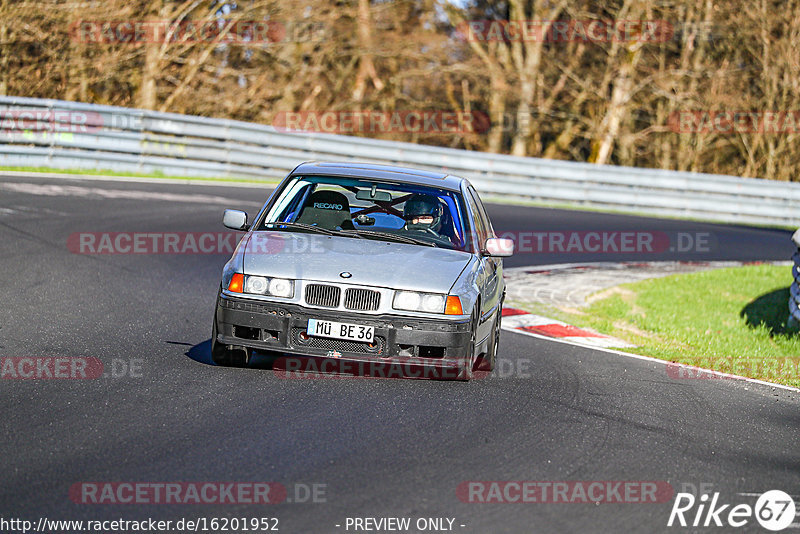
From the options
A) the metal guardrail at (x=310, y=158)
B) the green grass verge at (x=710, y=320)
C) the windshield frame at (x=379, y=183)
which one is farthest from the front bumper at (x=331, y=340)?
the metal guardrail at (x=310, y=158)

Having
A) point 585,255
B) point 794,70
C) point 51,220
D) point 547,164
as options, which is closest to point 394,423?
point 51,220

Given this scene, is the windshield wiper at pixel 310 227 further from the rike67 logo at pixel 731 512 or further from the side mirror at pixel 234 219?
the rike67 logo at pixel 731 512

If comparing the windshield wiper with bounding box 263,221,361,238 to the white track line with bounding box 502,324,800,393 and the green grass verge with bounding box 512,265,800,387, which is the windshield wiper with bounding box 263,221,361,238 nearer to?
the white track line with bounding box 502,324,800,393

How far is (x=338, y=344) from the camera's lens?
23.2 feet

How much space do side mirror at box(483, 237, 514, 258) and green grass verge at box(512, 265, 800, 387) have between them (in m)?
2.84

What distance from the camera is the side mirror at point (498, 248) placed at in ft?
26.6

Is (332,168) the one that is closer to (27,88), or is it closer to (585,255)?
(585,255)

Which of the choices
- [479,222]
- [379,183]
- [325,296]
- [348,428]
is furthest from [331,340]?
[479,222]

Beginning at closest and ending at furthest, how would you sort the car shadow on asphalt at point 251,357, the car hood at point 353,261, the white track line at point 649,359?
the car hood at point 353,261 < the car shadow on asphalt at point 251,357 < the white track line at point 649,359

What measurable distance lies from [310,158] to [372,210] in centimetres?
1599

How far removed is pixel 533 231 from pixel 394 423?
13364 mm

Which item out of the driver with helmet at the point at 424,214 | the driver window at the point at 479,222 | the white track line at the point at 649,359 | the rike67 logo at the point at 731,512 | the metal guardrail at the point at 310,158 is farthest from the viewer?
Answer: the metal guardrail at the point at 310,158

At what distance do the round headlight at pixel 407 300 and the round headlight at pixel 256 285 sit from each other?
0.85 m

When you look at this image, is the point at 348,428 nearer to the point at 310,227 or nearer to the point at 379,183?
the point at 310,227
